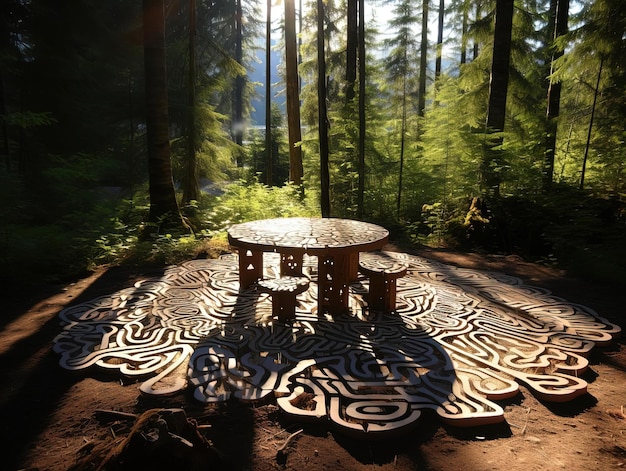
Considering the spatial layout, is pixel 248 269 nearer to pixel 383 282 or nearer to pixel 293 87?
pixel 383 282

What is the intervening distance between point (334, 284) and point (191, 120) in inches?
309

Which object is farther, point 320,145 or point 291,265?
point 320,145

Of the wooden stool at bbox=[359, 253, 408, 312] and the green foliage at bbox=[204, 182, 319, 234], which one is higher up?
the green foliage at bbox=[204, 182, 319, 234]

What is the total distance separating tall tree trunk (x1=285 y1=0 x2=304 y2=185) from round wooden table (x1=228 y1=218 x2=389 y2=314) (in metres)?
7.97

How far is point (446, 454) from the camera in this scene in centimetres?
198

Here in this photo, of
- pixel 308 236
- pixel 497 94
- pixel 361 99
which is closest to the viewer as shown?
pixel 308 236

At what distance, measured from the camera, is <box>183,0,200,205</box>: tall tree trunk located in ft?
31.1

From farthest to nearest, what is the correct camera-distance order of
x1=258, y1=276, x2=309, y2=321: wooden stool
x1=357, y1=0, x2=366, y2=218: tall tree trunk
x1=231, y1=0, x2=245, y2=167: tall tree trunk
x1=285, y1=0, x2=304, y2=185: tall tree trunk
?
x1=231, y1=0, x2=245, y2=167: tall tree trunk
x1=285, y1=0, x2=304, y2=185: tall tree trunk
x1=357, y1=0, x2=366, y2=218: tall tree trunk
x1=258, y1=276, x2=309, y2=321: wooden stool

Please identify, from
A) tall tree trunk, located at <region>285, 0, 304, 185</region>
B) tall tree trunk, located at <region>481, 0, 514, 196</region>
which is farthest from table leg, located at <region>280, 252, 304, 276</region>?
tall tree trunk, located at <region>285, 0, 304, 185</region>

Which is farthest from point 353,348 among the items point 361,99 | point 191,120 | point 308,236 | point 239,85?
point 239,85

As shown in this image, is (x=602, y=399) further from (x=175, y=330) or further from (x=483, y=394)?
(x=175, y=330)

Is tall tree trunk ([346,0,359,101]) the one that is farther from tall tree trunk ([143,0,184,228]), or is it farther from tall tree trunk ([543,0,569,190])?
tall tree trunk ([143,0,184,228])

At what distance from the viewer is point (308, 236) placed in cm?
416

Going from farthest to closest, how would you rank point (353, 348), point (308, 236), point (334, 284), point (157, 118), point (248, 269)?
1. point (157, 118)
2. point (248, 269)
3. point (308, 236)
4. point (334, 284)
5. point (353, 348)
